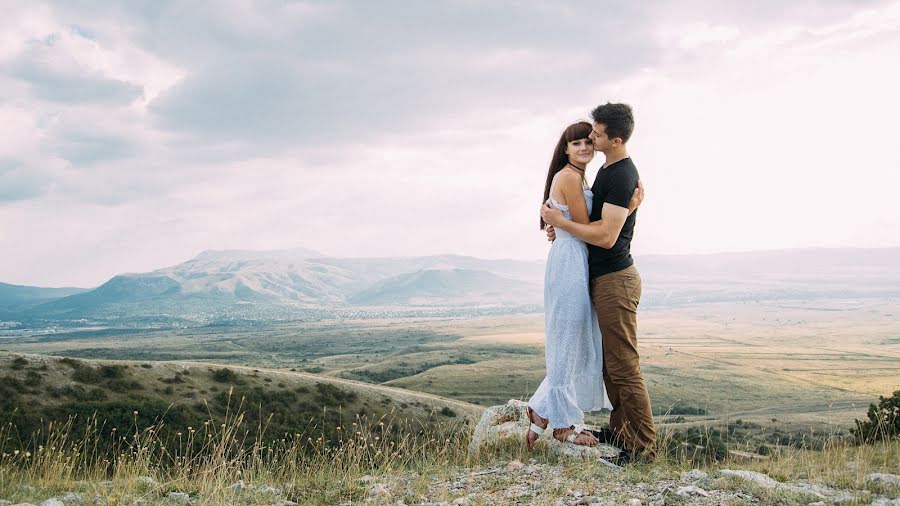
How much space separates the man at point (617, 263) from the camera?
6.98m

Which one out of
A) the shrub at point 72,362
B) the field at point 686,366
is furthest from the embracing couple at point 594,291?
the shrub at point 72,362

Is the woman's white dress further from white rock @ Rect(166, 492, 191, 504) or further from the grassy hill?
the grassy hill

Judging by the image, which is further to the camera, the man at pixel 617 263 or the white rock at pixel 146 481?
the man at pixel 617 263

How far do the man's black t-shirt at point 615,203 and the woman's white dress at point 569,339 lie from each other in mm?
116

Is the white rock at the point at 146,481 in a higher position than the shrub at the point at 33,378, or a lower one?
higher

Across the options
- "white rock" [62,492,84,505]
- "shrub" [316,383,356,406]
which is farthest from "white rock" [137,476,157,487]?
"shrub" [316,383,356,406]

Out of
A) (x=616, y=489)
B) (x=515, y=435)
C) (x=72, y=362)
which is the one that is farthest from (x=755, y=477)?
(x=72, y=362)

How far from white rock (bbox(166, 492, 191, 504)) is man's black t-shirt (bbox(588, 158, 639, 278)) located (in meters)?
4.74

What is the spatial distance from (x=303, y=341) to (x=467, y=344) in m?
55.8

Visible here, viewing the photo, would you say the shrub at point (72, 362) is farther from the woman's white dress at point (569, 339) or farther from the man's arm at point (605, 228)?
the man's arm at point (605, 228)

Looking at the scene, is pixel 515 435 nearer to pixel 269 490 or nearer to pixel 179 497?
pixel 269 490

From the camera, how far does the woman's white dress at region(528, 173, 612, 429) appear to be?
7316 millimetres

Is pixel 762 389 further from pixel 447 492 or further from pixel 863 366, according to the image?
pixel 447 492

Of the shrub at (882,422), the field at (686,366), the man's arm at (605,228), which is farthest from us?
the field at (686,366)
